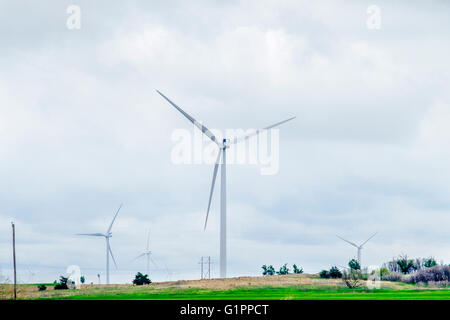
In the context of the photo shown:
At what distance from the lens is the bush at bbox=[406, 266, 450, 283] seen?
12147 cm

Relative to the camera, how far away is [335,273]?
12062cm

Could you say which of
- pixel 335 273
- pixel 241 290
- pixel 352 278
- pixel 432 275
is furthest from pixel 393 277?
pixel 241 290

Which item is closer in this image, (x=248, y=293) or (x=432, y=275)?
(x=248, y=293)

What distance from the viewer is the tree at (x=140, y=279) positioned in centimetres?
12227

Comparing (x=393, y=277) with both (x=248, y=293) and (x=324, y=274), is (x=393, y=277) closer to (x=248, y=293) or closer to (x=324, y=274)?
(x=324, y=274)

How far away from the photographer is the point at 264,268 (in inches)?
6594

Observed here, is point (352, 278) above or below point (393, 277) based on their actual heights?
above

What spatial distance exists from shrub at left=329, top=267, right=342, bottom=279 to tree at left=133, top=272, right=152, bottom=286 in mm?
29348

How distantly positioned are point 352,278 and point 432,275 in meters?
20.1

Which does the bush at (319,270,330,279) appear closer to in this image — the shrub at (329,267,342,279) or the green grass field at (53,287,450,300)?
the shrub at (329,267,342,279)

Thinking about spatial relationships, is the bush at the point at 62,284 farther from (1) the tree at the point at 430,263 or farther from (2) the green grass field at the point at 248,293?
(1) the tree at the point at 430,263

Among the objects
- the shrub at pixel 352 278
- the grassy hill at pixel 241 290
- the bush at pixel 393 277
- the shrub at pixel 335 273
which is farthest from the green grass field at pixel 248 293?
the bush at pixel 393 277
